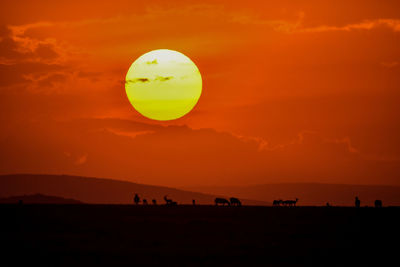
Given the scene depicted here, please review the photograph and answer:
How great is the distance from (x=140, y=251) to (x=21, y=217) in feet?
87.7

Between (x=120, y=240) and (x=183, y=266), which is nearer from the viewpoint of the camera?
(x=183, y=266)

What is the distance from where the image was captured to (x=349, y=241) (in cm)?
5144

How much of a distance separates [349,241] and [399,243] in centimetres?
Result: 311

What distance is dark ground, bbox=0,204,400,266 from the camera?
1609 inches

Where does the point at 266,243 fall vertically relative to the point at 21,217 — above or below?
below

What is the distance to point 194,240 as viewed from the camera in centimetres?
4941

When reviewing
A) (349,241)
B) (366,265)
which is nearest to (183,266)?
(366,265)

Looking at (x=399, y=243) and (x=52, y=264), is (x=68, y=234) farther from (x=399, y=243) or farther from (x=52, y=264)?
(x=399, y=243)

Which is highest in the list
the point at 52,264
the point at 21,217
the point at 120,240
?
the point at 21,217

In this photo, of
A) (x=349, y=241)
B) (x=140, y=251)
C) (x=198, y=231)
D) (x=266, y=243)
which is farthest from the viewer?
(x=198, y=231)

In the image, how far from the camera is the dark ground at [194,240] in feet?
134

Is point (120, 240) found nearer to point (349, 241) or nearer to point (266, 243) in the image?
point (266, 243)

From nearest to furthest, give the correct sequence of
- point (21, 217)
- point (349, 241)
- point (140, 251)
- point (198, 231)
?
1. point (140, 251)
2. point (349, 241)
3. point (198, 231)
4. point (21, 217)

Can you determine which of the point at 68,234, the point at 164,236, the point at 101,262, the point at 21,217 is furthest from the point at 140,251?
the point at 21,217
